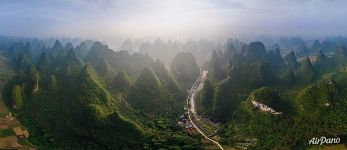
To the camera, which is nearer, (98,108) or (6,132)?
(6,132)

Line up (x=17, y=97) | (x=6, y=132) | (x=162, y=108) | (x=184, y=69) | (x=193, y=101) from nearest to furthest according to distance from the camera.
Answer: (x=6, y=132) < (x=17, y=97) < (x=162, y=108) < (x=193, y=101) < (x=184, y=69)

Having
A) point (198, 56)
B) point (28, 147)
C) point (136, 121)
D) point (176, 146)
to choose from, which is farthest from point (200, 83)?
point (198, 56)

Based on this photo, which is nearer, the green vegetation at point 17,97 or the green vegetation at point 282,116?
the green vegetation at point 282,116

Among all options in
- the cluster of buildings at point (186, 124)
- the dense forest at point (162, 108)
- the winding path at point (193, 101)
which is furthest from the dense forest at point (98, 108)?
the winding path at point (193, 101)

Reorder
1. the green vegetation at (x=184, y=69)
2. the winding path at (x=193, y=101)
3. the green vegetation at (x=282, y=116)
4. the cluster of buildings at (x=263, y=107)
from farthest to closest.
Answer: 1. the green vegetation at (x=184, y=69)
2. the winding path at (x=193, y=101)
3. the cluster of buildings at (x=263, y=107)
4. the green vegetation at (x=282, y=116)

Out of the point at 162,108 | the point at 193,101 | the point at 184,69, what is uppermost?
the point at 184,69

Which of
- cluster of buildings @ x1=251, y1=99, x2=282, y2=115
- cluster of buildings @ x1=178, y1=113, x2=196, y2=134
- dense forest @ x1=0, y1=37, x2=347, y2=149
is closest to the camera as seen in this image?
dense forest @ x1=0, y1=37, x2=347, y2=149

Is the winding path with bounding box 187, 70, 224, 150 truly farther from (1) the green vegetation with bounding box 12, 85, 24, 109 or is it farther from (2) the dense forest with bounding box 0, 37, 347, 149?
(1) the green vegetation with bounding box 12, 85, 24, 109

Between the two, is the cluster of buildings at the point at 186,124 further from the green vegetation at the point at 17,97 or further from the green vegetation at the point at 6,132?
the green vegetation at the point at 17,97

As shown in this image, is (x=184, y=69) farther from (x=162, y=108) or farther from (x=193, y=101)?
(x=162, y=108)
